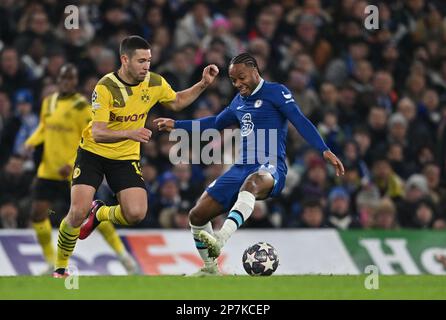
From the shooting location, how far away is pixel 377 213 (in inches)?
679

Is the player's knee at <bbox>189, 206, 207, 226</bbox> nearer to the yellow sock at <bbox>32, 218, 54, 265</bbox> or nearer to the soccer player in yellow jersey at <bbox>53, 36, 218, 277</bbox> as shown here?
the soccer player in yellow jersey at <bbox>53, 36, 218, 277</bbox>

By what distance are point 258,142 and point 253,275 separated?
1.35 meters

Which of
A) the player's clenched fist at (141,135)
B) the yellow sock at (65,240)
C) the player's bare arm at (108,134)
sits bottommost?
the yellow sock at (65,240)

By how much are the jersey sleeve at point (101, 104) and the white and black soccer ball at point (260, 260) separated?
198cm

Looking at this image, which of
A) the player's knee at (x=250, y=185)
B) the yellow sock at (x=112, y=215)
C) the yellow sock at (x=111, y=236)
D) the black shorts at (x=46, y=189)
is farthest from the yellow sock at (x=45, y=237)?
the player's knee at (x=250, y=185)

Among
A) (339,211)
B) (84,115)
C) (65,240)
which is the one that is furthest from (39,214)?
(339,211)

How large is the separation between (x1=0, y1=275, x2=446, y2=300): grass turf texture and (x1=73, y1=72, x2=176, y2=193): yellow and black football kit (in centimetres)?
102

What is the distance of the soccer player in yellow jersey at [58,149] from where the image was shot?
15.1 m

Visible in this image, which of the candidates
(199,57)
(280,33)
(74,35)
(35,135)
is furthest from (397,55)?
(35,135)

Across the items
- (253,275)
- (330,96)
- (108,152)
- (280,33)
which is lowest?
(253,275)

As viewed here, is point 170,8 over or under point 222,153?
over

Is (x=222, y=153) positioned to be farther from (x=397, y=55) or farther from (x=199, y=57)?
(x=397, y=55)

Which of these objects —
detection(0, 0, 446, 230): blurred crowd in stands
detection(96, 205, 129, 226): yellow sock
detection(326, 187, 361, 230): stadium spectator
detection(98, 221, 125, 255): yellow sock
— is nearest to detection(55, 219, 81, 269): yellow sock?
detection(96, 205, 129, 226): yellow sock

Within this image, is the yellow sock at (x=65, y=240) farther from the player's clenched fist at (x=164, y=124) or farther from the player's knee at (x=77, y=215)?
the player's clenched fist at (x=164, y=124)
